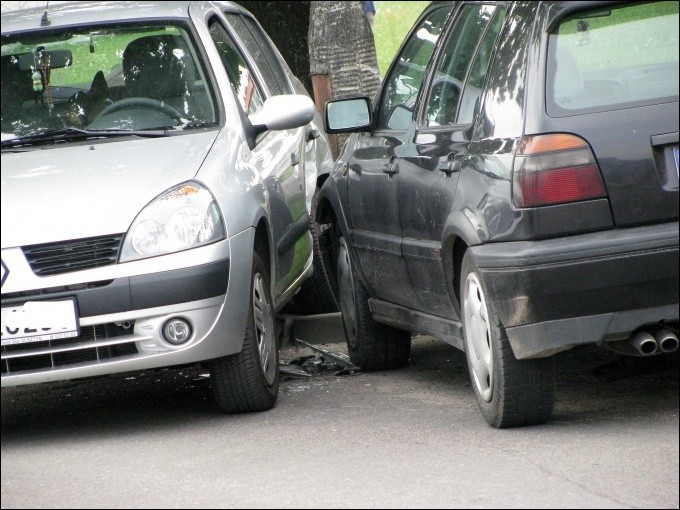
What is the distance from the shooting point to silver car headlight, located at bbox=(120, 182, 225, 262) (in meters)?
5.96

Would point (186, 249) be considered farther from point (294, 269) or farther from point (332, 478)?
point (294, 269)

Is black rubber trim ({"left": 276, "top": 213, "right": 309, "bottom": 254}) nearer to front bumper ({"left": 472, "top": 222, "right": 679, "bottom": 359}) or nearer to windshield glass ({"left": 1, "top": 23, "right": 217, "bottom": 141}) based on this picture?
windshield glass ({"left": 1, "top": 23, "right": 217, "bottom": 141})

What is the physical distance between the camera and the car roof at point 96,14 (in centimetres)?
746

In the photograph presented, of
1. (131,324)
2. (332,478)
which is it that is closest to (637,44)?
(332,478)

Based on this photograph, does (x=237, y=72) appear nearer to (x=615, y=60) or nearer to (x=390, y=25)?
(x=615, y=60)

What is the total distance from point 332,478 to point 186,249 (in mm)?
1365

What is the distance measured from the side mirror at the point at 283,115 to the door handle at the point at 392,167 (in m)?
0.52

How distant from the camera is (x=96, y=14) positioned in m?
7.56

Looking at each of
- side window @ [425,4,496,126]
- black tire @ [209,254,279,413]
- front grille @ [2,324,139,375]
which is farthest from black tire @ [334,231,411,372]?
front grille @ [2,324,139,375]

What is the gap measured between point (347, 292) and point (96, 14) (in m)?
2.01

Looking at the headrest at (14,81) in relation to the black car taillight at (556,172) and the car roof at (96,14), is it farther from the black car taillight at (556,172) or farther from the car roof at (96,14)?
the black car taillight at (556,172)

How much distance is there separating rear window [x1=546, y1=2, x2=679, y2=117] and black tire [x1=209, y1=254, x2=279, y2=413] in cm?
179

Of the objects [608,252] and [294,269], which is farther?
[294,269]

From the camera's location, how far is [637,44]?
524 centimetres
